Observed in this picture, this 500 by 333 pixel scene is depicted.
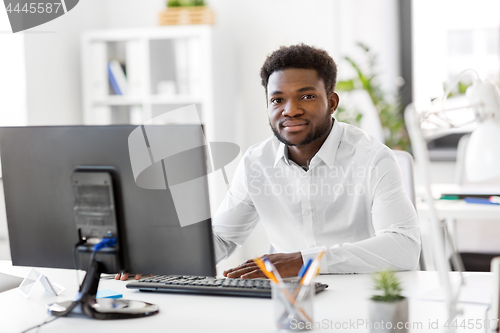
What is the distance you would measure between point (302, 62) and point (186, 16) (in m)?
2.05

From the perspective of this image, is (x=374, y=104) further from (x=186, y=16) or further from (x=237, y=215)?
(x=237, y=215)

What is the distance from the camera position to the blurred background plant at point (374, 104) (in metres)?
3.33

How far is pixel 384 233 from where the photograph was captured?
1442 millimetres

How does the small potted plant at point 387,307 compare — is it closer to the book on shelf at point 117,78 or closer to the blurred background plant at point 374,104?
the blurred background plant at point 374,104

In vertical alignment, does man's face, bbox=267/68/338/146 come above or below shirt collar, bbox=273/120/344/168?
above

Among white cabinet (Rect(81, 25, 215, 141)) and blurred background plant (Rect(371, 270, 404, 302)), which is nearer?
blurred background plant (Rect(371, 270, 404, 302))

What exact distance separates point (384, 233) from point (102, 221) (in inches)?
28.7

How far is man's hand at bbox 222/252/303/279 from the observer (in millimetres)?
1294

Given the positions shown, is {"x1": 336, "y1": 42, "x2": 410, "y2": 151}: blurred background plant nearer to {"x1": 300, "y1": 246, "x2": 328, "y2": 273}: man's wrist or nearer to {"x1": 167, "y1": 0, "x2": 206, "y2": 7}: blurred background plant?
{"x1": 167, "y1": 0, "x2": 206, "y2": 7}: blurred background plant

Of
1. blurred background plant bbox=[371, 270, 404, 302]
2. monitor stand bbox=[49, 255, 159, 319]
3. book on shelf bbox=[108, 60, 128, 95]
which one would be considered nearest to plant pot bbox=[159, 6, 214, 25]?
book on shelf bbox=[108, 60, 128, 95]

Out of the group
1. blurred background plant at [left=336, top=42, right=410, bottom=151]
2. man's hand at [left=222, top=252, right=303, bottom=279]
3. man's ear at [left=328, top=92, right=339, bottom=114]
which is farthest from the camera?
blurred background plant at [left=336, top=42, right=410, bottom=151]

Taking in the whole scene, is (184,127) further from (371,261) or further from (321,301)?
(371,261)

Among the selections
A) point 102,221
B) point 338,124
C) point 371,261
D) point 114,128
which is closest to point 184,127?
point 114,128

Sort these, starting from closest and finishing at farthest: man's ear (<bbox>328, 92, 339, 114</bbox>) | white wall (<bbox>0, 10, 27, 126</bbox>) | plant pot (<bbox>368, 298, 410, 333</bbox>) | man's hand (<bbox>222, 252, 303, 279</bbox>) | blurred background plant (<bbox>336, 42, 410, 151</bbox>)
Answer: plant pot (<bbox>368, 298, 410, 333</bbox>), man's hand (<bbox>222, 252, 303, 279</bbox>), man's ear (<bbox>328, 92, 339, 114</bbox>), white wall (<bbox>0, 10, 27, 126</bbox>), blurred background plant (<bbox>336, 42, 410, 151</bbox>)
